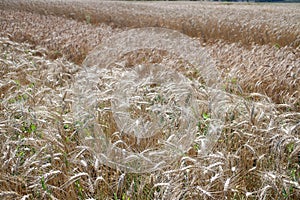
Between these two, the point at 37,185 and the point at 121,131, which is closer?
the point at 37,185

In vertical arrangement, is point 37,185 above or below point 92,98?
below

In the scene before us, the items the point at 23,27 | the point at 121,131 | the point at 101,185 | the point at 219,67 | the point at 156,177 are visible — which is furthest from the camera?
the point at 23,27

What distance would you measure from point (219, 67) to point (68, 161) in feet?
12.5

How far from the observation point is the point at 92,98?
3365mm

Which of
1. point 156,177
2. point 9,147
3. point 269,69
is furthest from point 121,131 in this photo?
point 269,69

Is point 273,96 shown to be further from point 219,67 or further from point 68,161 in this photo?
point 68,161

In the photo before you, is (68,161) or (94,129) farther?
(94,129)

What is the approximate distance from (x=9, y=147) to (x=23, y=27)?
960 centimetres

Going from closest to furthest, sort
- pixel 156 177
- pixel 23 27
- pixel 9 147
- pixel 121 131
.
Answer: pixel 156 177 → pixel 9 147 → pixel 121 131 → pixel 23 27

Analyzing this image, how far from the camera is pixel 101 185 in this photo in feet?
7.74

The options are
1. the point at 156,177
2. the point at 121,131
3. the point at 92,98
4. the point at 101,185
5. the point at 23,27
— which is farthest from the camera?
the point at 23,27

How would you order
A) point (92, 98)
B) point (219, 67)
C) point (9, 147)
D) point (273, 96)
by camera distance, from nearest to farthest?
point (9, 147) → point (92, 98) → point (273, 96) → point (219, 67)

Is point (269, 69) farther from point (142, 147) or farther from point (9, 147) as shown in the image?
point (9, 147)

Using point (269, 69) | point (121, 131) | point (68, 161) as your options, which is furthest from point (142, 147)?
point (269, 69)
